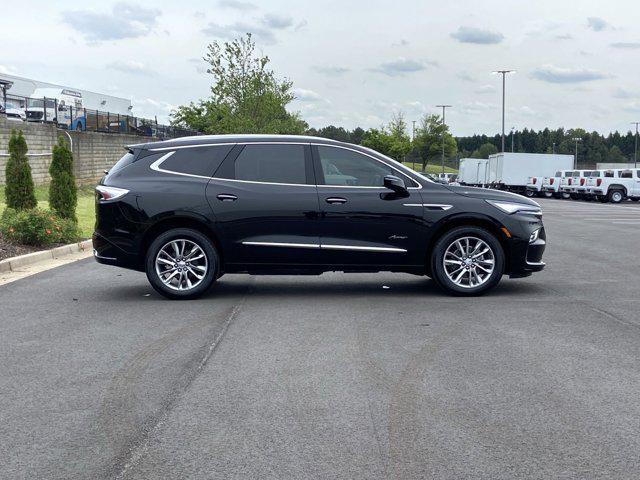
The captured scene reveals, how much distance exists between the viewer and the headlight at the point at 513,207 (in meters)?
9.92

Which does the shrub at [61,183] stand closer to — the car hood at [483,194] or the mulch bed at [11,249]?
the mulch bed at [11,249]

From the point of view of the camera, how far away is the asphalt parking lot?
4406 mm

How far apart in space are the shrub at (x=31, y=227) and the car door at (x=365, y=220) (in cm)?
658

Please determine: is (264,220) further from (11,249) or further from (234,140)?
(11,249)

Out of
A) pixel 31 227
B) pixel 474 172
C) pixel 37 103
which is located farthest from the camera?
pixel 474 172

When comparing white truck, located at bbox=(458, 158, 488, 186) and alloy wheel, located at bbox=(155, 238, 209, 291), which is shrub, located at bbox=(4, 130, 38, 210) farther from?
white truck, located at bbox=(458, 158, 488, 186)

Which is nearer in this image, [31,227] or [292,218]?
[292,218]

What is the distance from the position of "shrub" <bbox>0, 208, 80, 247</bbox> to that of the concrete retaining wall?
12220mm

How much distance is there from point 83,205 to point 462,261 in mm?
18519

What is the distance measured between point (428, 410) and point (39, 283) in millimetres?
7252

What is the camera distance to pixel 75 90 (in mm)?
49688

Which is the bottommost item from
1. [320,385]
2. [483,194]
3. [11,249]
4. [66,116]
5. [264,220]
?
[320,385]

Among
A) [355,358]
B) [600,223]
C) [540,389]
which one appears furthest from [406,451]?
[600,223]

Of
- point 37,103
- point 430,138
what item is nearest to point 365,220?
point 37,103
